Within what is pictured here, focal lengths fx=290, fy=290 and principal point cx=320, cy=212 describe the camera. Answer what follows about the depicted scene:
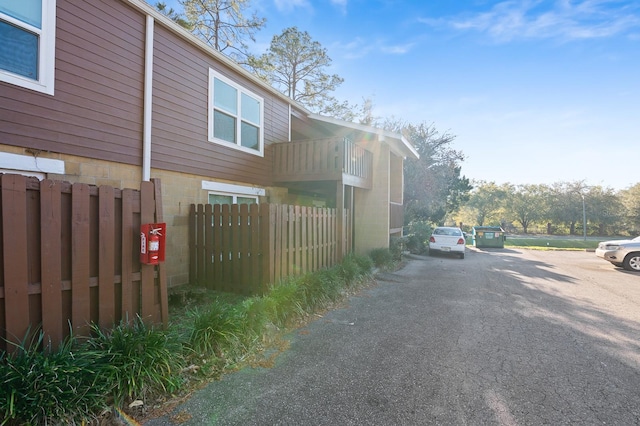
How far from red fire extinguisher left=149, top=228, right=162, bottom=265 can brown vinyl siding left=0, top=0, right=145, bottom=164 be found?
2784mm

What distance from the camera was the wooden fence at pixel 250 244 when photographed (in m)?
5.52

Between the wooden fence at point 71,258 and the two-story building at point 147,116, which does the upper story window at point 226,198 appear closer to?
the two-story building at point 147,116

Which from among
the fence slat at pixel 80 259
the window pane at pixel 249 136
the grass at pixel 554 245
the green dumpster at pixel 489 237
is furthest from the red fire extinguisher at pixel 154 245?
the grass at pixel 554 245

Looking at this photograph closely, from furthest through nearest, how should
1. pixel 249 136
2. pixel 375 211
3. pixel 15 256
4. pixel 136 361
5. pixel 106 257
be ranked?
1. pixel 375 211
2. pixel 249 136
3. pixel 106 257
4. pixel 136 361
5. pixel 15 256

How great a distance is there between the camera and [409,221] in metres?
19.5

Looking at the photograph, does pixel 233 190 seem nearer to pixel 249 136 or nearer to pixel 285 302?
pixel 249 136

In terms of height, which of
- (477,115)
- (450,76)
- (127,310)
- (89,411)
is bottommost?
(89,411)

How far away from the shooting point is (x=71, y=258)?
2.82m

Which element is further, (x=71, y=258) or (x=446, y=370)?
(x=446, y=370)

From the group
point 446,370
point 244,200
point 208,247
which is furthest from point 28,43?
point 446,370

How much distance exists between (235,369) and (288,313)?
1520 mm

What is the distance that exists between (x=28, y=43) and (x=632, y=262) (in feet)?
55.0

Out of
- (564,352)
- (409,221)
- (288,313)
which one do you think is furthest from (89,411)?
(409,221)

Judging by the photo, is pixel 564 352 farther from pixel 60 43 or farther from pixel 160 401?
pixel 60 43
